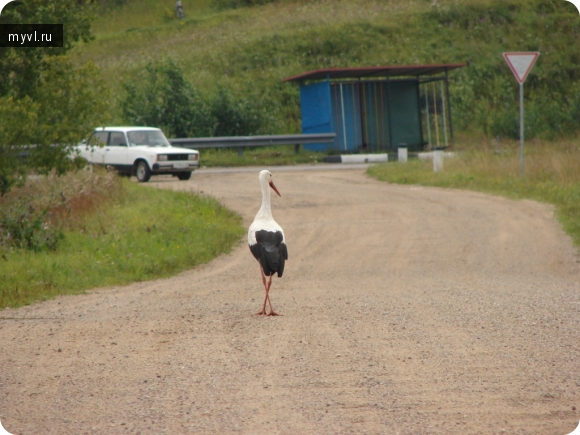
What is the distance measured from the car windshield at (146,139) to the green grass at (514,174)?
22.3 ft

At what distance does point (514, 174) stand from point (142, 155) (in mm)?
11009

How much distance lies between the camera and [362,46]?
4631cm

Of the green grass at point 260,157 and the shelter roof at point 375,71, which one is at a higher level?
the shelter roof at point 375,71

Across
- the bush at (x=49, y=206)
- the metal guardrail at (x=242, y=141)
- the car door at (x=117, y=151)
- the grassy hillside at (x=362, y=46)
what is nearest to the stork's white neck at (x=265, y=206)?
the bush at (x=49, y=206)

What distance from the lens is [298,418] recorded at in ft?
16.0

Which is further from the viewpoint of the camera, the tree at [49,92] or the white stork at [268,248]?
the tree at [49,92]

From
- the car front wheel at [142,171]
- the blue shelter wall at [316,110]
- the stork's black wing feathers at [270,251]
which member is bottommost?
the stork's black wing feathers at [270,251]

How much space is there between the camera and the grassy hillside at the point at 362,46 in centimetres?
4097

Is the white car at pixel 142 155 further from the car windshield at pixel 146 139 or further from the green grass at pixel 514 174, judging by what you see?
the green grass at pixel 514 174

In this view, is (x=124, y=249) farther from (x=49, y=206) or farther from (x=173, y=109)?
(x=173, y=109)

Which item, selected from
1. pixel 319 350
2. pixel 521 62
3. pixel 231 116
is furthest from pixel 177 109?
pixel 319 350

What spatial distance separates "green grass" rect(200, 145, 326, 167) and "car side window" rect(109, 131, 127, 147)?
4.63 meters

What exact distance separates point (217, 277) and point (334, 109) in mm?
22022

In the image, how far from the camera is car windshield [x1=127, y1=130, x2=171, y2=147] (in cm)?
2475
